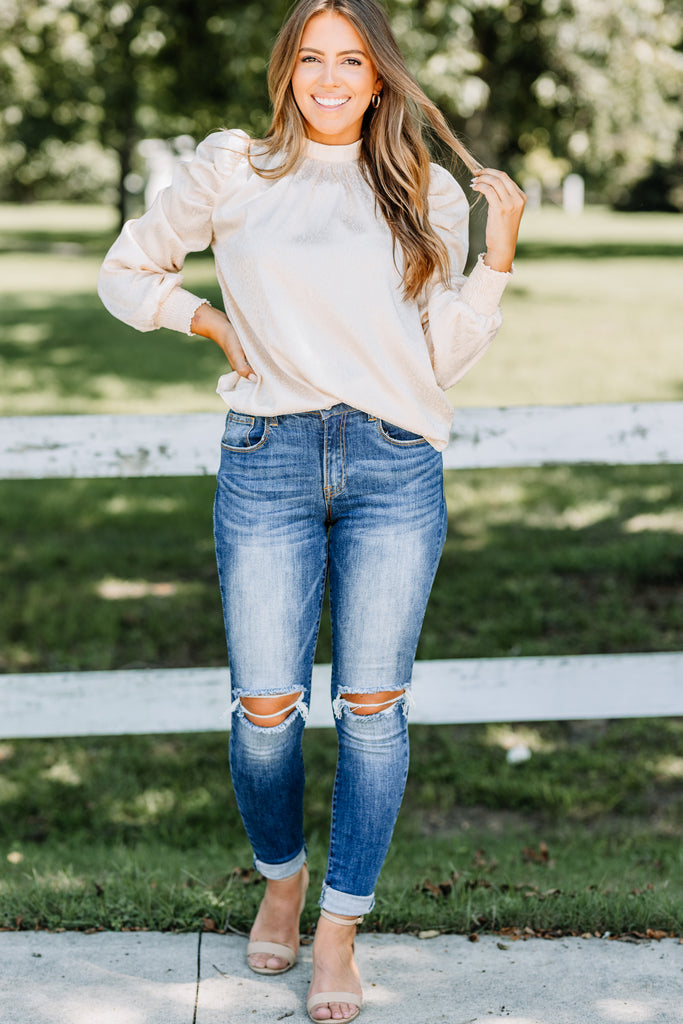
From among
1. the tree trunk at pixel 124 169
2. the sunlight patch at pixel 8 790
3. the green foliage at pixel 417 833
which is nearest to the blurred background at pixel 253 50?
the green foliage at pixel 417 833

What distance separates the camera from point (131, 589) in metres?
5.67

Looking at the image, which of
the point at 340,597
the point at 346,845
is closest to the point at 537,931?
the point at 346,845

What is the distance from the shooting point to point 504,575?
230 inches

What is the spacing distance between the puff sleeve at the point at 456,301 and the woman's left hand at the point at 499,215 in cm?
3

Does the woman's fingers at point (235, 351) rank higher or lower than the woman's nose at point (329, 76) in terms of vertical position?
lower

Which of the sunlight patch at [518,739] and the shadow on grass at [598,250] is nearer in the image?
the sunlight patch at [518,739]

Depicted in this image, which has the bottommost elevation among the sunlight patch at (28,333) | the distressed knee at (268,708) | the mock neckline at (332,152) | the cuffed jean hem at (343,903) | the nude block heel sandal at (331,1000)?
the sunlight patch at (28,333)

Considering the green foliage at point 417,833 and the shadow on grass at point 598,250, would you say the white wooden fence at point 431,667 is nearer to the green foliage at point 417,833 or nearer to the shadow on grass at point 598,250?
the green foliage at point 417,833

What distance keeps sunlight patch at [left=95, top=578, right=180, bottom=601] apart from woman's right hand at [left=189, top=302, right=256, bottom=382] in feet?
10.9

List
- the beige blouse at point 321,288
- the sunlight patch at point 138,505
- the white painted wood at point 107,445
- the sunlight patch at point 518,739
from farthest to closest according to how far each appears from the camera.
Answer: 1. the sunlight patch at point 138,505
2. the sunlight patch at point 518,739
3. the white painted wood at point 107,445
4. the beige blouse at point 321,288

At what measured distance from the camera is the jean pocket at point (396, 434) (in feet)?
7.34

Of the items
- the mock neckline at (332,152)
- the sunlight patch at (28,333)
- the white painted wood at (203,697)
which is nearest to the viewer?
the mock neckline at (332,152)

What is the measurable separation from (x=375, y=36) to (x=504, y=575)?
3943 mm

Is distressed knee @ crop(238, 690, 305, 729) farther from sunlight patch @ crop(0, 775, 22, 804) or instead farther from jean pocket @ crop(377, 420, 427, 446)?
sunlight patch @ crop(0, 775, 22, 804)
